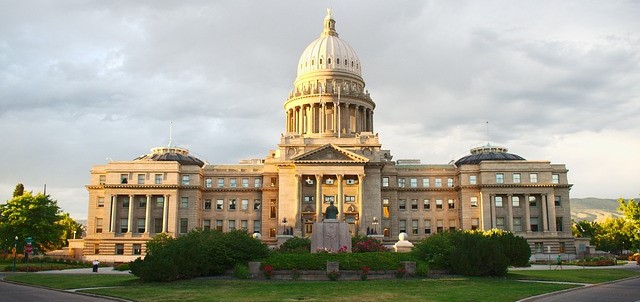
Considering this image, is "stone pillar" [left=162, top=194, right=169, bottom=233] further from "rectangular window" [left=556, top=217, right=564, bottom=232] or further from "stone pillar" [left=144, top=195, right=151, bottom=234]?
"rectangular window" [left=556, top=217, right=564, bottom=232]

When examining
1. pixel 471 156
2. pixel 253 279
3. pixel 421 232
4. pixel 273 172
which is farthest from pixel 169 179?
pixel 253 279

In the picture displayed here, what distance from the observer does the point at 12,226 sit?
8294 centimetres

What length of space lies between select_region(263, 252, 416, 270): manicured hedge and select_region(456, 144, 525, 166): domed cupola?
6226 cm

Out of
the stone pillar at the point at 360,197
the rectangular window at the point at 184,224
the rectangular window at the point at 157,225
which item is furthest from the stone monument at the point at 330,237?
the rectangular window at the point at 157,225

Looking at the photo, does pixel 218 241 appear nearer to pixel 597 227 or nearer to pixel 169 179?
pixel 169 179

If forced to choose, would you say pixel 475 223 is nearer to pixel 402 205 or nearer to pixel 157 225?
pixel 402 205

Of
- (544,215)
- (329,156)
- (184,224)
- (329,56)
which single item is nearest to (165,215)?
(184,224)

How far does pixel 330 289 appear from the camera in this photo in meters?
36.2

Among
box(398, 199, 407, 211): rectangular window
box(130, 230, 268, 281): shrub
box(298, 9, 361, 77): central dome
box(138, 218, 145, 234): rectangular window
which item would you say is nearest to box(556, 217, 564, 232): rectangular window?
box(398, 199, 407, 211): rectangular window

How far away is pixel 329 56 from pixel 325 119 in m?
Result: 14.1

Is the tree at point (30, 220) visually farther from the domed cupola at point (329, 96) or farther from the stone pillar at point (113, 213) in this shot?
the domed cupola at point (329, 96)

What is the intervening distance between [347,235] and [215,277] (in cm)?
1465

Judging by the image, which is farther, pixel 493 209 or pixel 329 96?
pixel 329 96

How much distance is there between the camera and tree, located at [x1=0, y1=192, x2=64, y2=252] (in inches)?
3268
